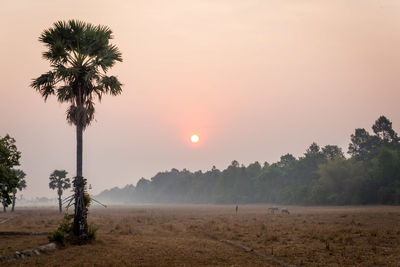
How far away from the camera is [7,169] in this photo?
99.0 ft

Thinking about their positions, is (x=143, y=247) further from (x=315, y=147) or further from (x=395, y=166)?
(x=315, y=147)

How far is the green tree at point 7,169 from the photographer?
1157 inches

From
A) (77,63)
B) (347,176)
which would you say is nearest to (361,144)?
(347,176)

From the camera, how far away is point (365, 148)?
12119cm

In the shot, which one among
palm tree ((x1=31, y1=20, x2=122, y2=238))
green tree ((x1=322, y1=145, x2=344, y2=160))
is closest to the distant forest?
green tree ((x1=322, y1=145, x2=344, y2=160))

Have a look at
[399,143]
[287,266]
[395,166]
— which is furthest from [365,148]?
[287,266]

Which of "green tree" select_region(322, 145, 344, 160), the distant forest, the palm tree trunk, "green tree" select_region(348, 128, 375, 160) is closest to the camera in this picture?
the palm tree trunk

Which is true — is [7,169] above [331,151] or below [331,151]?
below

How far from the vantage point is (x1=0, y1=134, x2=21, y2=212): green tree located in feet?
96.4

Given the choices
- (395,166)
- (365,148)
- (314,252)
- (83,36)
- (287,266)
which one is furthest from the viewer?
(365,148)

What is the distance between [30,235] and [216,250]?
16.6m

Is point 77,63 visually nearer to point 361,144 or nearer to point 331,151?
point 361,144

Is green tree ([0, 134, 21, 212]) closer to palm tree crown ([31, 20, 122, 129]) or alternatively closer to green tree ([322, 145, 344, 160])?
palm tree crown ([31, 20, 122, 129])

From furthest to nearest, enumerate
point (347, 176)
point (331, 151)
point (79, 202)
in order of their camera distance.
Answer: point (331, 151) < point (347, 176) < point (79, 202)
